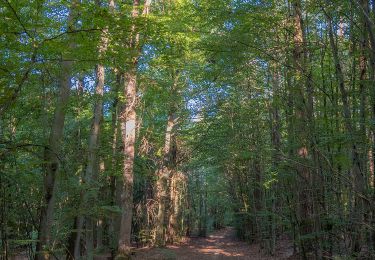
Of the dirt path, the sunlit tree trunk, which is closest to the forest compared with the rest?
the sunlit tree trunk

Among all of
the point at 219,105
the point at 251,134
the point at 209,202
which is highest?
the point at 219,105

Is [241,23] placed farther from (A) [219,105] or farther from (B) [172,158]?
(B) [172,158]

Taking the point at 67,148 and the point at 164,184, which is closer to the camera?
the point at 67,148

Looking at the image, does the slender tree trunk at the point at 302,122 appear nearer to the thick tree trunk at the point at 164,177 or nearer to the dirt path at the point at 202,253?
the dirt path at the point at 202,253

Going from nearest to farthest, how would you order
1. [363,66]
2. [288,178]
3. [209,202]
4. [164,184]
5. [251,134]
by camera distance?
1. [363,66]
2. [288,178]
3. [251,134]
4. [164,184]
5. [209,202]

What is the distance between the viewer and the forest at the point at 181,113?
5148 mm

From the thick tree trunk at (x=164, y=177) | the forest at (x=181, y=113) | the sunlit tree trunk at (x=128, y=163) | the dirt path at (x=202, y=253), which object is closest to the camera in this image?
the forest at (x=181, y=113)

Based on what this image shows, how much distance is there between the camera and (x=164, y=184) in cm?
2020

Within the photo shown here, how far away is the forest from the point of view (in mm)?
5148

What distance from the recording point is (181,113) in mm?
21062

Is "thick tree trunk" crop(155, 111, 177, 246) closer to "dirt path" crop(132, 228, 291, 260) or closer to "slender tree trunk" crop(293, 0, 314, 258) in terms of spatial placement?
"dirt path" crop(132, 228, 291, 260)

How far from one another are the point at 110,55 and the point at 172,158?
16.6 meters

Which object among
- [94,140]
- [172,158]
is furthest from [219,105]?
[94,140]

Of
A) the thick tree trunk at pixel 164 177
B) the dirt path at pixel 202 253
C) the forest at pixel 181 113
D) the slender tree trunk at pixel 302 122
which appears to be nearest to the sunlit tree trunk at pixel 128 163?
the forest at pixel 181 113
